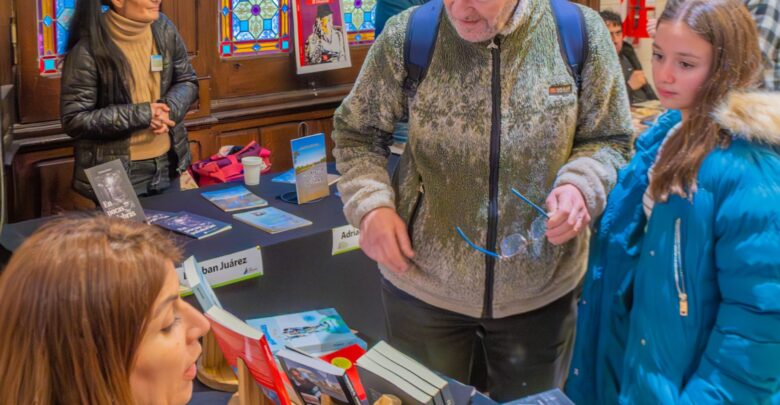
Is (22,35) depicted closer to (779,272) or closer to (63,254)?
(63,254)

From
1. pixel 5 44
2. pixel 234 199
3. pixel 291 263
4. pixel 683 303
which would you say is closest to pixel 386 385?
pixel 683 303

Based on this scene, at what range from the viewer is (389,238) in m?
1.82

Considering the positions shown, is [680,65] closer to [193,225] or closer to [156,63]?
[193,225]

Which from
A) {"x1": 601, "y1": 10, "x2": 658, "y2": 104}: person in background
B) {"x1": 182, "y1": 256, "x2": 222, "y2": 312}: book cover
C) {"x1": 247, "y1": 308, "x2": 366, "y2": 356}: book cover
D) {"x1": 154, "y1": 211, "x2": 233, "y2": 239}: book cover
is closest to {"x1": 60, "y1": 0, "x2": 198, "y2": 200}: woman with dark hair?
{"x1": 154, "y1": 211, "x2": 233, "y2": 239}: book cover

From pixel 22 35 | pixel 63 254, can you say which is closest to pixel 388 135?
pixel 63 254

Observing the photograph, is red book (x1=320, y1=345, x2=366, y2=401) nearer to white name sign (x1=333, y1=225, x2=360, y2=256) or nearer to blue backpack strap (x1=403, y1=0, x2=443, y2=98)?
white name sign (x1=333, y1=225, x2=360, y2=256)

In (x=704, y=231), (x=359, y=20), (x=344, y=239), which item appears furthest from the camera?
(x=359, y=20)

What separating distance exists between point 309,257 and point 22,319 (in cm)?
177

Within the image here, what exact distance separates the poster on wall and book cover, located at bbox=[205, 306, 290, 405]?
12.5 ft

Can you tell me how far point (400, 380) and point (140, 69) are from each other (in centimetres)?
254

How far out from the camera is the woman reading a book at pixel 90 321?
3.59 ft

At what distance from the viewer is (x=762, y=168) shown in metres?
1.49

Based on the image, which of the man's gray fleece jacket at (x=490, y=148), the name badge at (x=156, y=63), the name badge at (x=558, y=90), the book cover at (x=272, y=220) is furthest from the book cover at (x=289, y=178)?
the name badge at (x=558, y=90)

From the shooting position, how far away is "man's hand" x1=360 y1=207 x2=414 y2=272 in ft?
5.99
